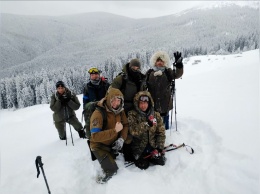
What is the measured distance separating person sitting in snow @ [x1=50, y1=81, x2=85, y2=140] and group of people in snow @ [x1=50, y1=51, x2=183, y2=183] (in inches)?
54.8

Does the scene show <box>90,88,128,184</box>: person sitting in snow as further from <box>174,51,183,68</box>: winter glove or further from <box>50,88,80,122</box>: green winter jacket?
<box>50,88,80,122</box>: green winter jacket

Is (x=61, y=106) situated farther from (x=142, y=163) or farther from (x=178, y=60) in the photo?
(x=178, y=60)

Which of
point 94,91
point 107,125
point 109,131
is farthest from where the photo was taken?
point 94,91

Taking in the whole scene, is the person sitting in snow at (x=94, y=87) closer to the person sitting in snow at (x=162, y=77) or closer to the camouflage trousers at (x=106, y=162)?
the person sitting in snow at (x=162, y=77)

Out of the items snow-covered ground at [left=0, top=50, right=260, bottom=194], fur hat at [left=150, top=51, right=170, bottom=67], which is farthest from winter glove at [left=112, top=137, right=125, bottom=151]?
fur hat at [left=150, top=51, right=170, bottom=67]

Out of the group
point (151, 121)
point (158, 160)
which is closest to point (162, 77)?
point (151, 121)

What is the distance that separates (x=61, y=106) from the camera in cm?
730

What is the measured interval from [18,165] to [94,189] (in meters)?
2.99

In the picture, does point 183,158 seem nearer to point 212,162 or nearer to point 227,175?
point 212,162

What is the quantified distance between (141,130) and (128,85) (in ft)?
4.14

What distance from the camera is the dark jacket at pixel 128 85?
17.6ft

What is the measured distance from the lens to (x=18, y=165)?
Result: 608 cm

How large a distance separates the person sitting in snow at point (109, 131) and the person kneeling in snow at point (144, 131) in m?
0.31

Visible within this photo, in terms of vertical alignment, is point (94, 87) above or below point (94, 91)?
above
